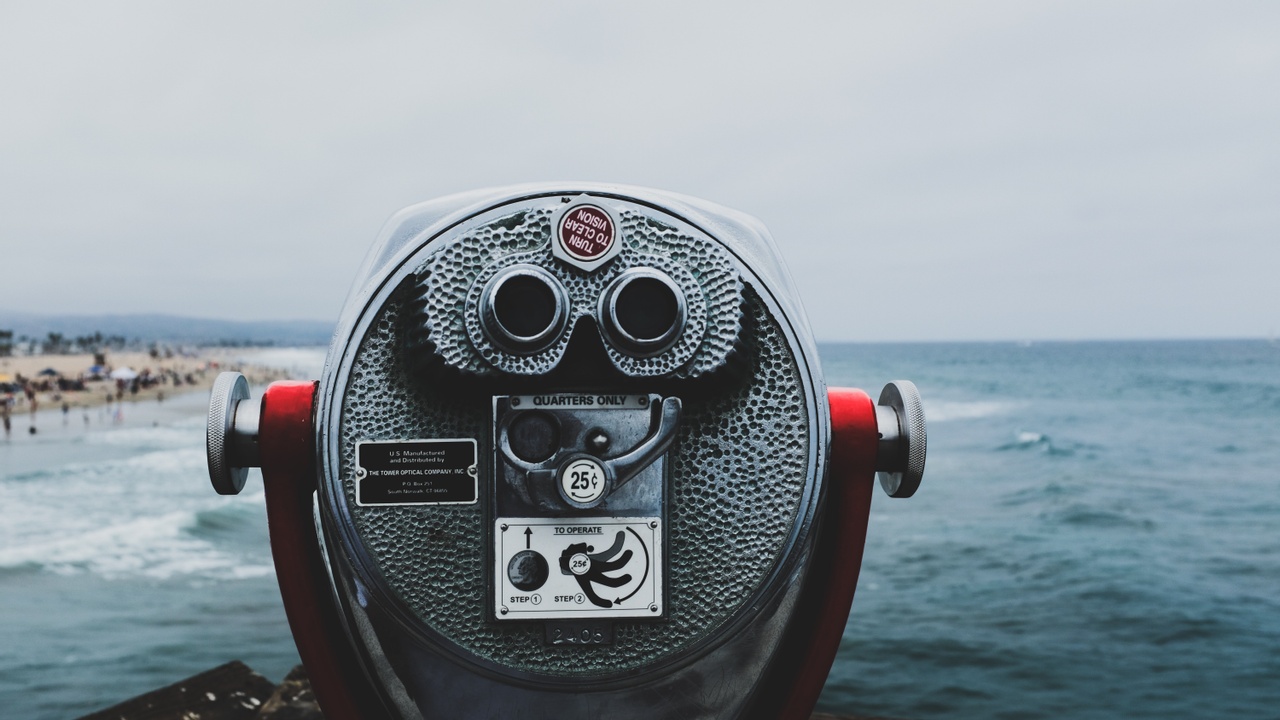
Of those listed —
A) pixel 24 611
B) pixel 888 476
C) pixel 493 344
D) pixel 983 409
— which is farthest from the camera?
pixel 983 409

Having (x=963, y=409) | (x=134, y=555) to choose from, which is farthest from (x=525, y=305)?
(x=963, y=409)

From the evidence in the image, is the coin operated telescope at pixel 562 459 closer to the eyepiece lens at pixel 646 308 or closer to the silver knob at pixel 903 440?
the eyepiece lens at pixel 646 308

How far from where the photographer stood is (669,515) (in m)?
1.26

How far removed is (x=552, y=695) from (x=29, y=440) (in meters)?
27.8

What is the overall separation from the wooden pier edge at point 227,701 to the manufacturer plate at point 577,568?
87 cm

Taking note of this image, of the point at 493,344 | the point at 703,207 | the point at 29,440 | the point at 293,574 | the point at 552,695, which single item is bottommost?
the point at 29,440

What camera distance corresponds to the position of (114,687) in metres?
8.16

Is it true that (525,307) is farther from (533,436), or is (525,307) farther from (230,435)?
(230,435)

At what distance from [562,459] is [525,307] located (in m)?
0.19

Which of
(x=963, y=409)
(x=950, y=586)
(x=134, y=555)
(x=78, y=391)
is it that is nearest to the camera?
(x=950, y=586)

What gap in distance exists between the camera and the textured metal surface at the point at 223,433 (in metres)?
1.33

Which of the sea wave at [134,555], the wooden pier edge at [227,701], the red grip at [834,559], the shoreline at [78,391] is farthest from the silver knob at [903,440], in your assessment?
the shoreline at [78,391]

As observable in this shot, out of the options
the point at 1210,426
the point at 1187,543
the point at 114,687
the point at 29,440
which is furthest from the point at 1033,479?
the point at 29,440

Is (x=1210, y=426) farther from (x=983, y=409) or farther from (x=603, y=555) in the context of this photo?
(x=603, y=555)
